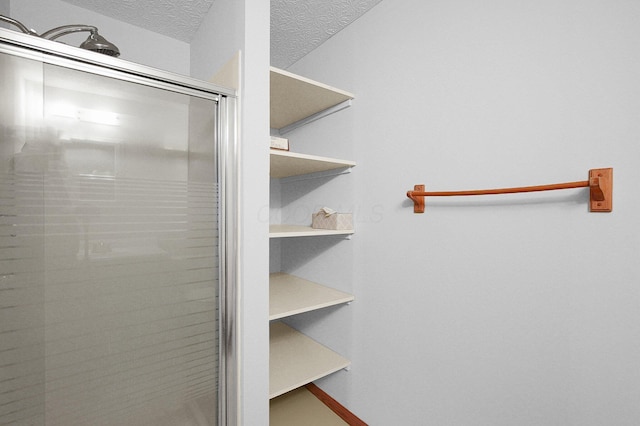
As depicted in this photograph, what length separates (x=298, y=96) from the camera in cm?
152

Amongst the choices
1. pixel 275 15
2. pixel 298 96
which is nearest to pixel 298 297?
pixel 298 96

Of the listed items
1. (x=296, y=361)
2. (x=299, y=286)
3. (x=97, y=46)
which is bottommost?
(x=296, y=361)

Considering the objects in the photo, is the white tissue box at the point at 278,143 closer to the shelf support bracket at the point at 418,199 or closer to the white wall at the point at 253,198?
the white wall at the point at 253,198

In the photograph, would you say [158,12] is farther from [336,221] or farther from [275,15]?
[336,221]

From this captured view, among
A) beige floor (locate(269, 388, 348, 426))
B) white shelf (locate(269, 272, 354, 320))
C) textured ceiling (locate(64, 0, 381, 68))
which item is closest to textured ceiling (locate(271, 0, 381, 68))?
textured ceiling (locate(64, 0, 381, 68))

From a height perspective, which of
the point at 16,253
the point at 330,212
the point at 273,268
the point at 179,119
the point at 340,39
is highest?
the point at 340,39

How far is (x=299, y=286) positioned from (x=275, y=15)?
59.8 inches

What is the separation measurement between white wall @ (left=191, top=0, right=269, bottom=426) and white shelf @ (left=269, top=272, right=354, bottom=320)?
0.49ft

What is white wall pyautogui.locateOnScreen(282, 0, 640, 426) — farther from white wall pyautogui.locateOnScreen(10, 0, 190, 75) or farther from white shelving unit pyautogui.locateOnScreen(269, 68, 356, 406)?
white wall pyautogui.locateOnScreen(10, 0, 190, 75)

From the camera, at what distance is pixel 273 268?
7.12ft

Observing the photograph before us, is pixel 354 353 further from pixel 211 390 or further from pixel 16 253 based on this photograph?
pixel 16 253

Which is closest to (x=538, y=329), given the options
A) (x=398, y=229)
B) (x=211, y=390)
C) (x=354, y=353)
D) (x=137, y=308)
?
(x=398, y=229)

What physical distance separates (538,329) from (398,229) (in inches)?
24.2

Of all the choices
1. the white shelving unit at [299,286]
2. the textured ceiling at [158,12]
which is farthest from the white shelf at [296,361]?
the textured ceiling at [158,12]
